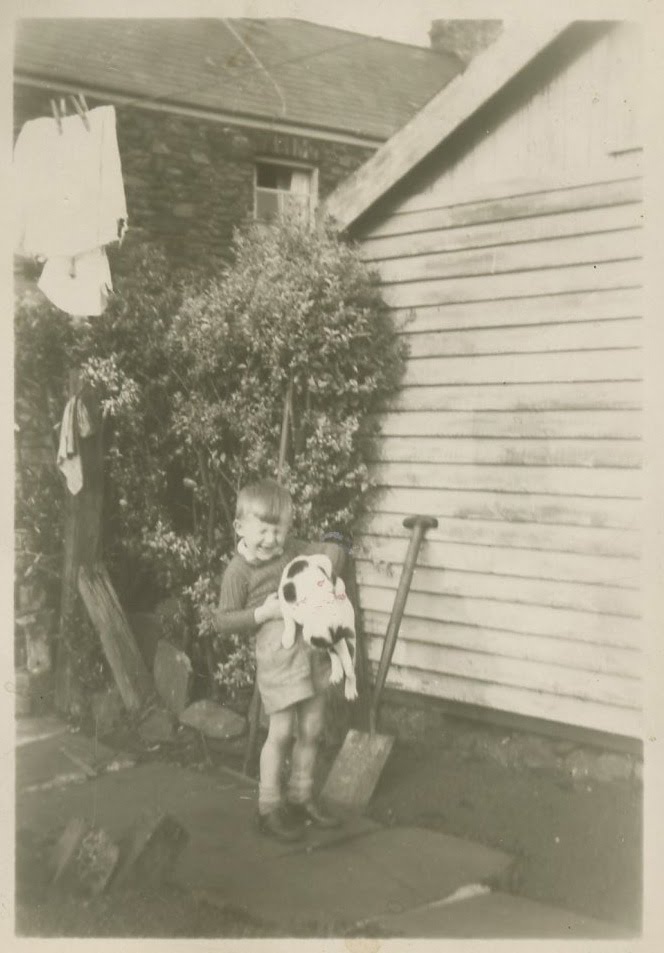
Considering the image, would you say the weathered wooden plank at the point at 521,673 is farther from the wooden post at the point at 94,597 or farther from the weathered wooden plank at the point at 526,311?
the weathered wooden plank at the point at 526,311

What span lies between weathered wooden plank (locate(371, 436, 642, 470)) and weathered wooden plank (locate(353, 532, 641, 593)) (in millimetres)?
415

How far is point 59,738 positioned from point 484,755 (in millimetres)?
2256

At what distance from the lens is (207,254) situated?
9.09 meters

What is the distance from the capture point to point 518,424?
4.98 metres

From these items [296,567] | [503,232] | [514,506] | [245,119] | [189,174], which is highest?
[245,119]

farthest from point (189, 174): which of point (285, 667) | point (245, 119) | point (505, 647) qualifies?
point (285, 667)

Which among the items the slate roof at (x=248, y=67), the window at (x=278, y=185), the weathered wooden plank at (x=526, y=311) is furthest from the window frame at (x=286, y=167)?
the weathered wooden plank at (x=526, y=311)

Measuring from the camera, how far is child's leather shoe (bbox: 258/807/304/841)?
161 inches

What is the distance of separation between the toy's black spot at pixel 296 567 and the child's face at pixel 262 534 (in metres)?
0.11

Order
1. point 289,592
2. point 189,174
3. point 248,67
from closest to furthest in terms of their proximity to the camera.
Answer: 1. point 289,592
2. point 189,174
3. point 248,67

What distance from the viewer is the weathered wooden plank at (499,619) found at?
183 inches

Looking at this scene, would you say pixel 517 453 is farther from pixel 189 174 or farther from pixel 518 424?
pixel 189 174

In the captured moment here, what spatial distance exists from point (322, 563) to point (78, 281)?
6.39 ft

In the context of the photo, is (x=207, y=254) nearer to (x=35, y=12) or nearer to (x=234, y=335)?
(x=234, y=335)
